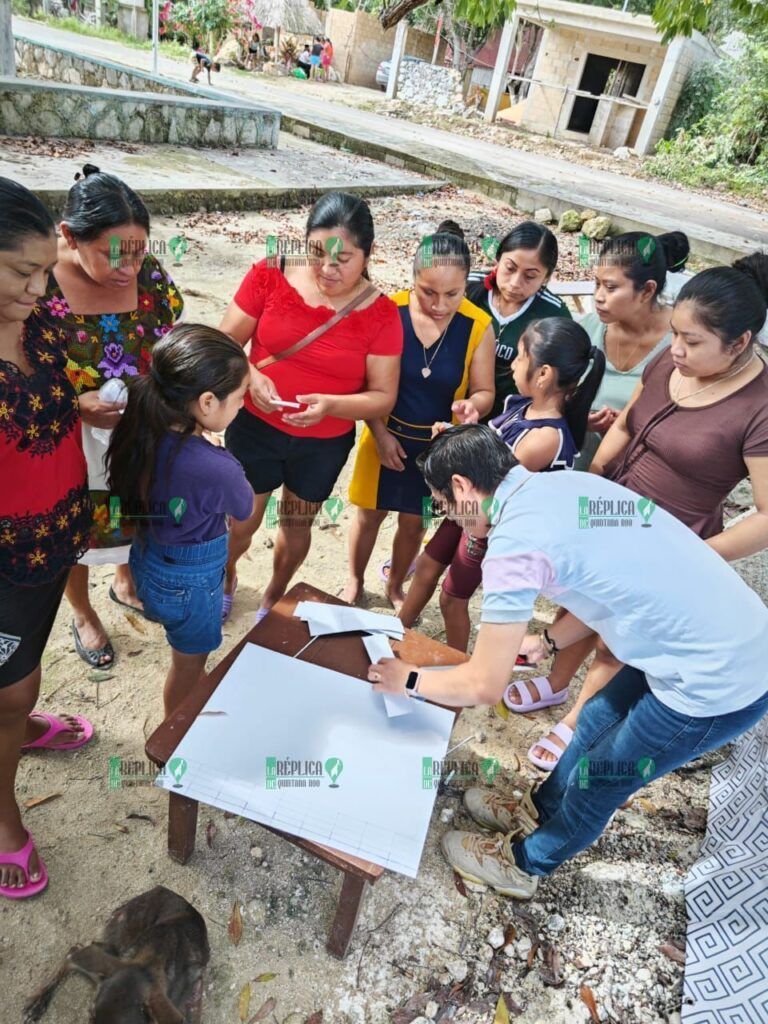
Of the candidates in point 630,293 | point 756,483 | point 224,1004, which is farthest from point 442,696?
point 630,293

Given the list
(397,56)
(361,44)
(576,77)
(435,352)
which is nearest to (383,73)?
(361,44)

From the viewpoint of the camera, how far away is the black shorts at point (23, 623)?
5.05 feet

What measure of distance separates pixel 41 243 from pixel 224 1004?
1928 millimetres

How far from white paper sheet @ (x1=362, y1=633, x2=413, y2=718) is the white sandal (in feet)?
3.06

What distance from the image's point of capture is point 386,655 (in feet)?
6.44

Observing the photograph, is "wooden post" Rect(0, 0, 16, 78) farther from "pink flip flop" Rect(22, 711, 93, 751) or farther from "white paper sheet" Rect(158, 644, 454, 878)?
"white paper sheet" Rect(158, 644, 454, 878)

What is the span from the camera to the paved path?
11195 mm

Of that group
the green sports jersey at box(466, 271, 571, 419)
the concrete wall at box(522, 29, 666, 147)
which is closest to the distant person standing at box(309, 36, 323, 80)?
the concrete wall at box(522, 29, 666, 147)

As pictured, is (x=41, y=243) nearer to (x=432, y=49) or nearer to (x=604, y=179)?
(x=604, y=179)

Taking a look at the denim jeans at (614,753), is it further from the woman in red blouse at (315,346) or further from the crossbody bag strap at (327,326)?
the crossbody bag strap at (327,326)

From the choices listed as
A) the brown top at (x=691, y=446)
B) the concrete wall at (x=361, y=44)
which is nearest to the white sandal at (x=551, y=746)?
the brown top at (x=691, y=446)

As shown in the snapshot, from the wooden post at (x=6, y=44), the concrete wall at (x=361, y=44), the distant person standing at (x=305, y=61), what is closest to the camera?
the wooden post at (x=6, y=44)

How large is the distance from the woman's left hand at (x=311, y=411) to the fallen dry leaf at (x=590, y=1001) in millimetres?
1955

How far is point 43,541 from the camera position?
62.0 inches
